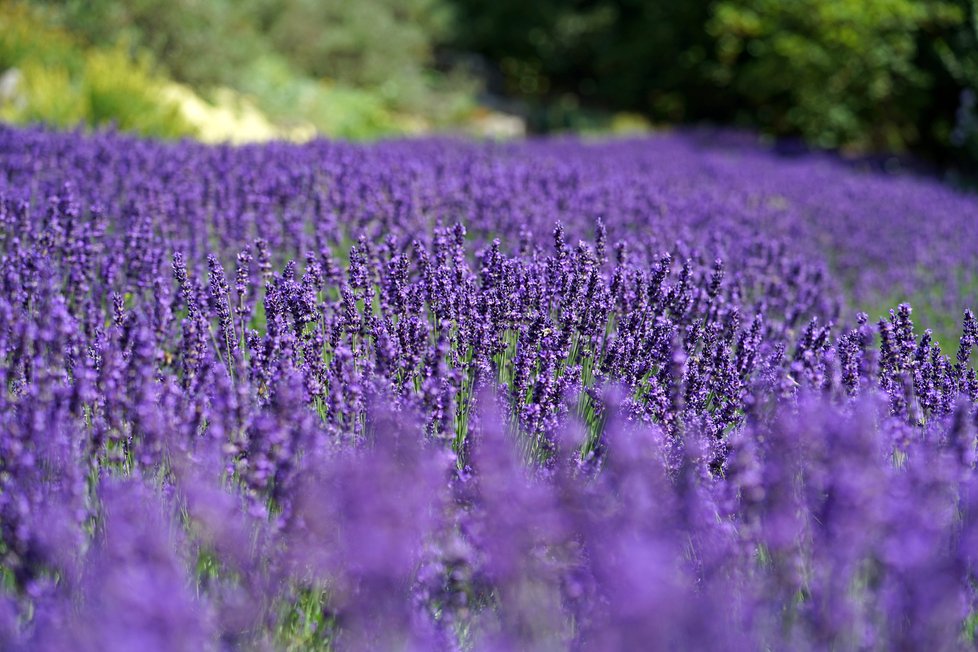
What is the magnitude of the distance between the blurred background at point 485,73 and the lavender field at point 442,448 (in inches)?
130

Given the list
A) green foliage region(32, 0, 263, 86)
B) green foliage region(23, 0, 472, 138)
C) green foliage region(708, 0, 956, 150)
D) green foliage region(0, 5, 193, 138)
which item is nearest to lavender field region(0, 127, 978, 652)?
green foliage region(0, 5, 193, 138)

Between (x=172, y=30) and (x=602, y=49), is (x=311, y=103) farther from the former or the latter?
(x=602, y=49)

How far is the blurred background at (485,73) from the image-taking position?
8555 mm

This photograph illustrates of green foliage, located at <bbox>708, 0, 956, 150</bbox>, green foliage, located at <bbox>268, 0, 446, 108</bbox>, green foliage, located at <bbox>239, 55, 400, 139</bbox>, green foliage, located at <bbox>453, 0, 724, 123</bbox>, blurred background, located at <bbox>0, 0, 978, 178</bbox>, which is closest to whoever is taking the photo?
blurred background, located at <bbox>0, 0, 978, 178</bbox>

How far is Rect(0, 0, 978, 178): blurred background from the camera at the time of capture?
28.1 feet

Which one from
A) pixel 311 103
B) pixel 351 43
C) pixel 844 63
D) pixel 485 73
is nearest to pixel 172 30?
pixel 311 103

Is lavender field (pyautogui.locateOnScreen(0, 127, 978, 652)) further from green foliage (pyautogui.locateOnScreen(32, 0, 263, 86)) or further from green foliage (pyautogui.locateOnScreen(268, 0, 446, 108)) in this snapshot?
green foliage (pyautogui.locateOnScreen(268, 0, 446, 108))

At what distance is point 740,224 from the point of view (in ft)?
18.6

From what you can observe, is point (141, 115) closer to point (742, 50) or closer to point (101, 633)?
point (101, 633)

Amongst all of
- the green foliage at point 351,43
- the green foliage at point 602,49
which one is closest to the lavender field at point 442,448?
the green foliage at point 351,43

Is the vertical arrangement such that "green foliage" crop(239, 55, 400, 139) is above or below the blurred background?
below

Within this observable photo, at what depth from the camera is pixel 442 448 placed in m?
2.36

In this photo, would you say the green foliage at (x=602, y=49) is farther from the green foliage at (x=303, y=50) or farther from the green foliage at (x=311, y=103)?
the green foliage at (x=311, y=103)

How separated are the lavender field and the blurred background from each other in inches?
130
